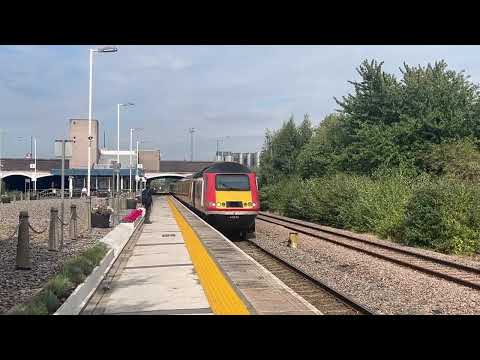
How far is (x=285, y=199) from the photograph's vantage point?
4031cm

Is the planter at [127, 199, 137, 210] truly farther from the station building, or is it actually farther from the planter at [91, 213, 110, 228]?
the station building

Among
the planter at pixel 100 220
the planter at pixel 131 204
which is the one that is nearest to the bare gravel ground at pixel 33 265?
the planter at pixel 100 220

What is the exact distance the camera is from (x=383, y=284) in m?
12.1

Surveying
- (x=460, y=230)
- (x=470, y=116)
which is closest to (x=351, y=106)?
(x=470, y=116)

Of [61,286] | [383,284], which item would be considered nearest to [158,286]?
[61,286]

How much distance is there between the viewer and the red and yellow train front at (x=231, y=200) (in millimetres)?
21438

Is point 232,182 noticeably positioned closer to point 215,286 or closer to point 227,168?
point 227,168

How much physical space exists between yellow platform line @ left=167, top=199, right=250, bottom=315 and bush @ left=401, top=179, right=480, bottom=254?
8.41 metres

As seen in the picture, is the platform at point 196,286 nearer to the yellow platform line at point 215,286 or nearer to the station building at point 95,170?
the yellow platform line at point 215,286

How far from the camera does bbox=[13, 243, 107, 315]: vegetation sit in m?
6.94

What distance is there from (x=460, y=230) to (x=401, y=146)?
14262mm

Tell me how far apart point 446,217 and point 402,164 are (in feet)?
42.1

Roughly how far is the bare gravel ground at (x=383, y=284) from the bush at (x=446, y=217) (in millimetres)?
3169
